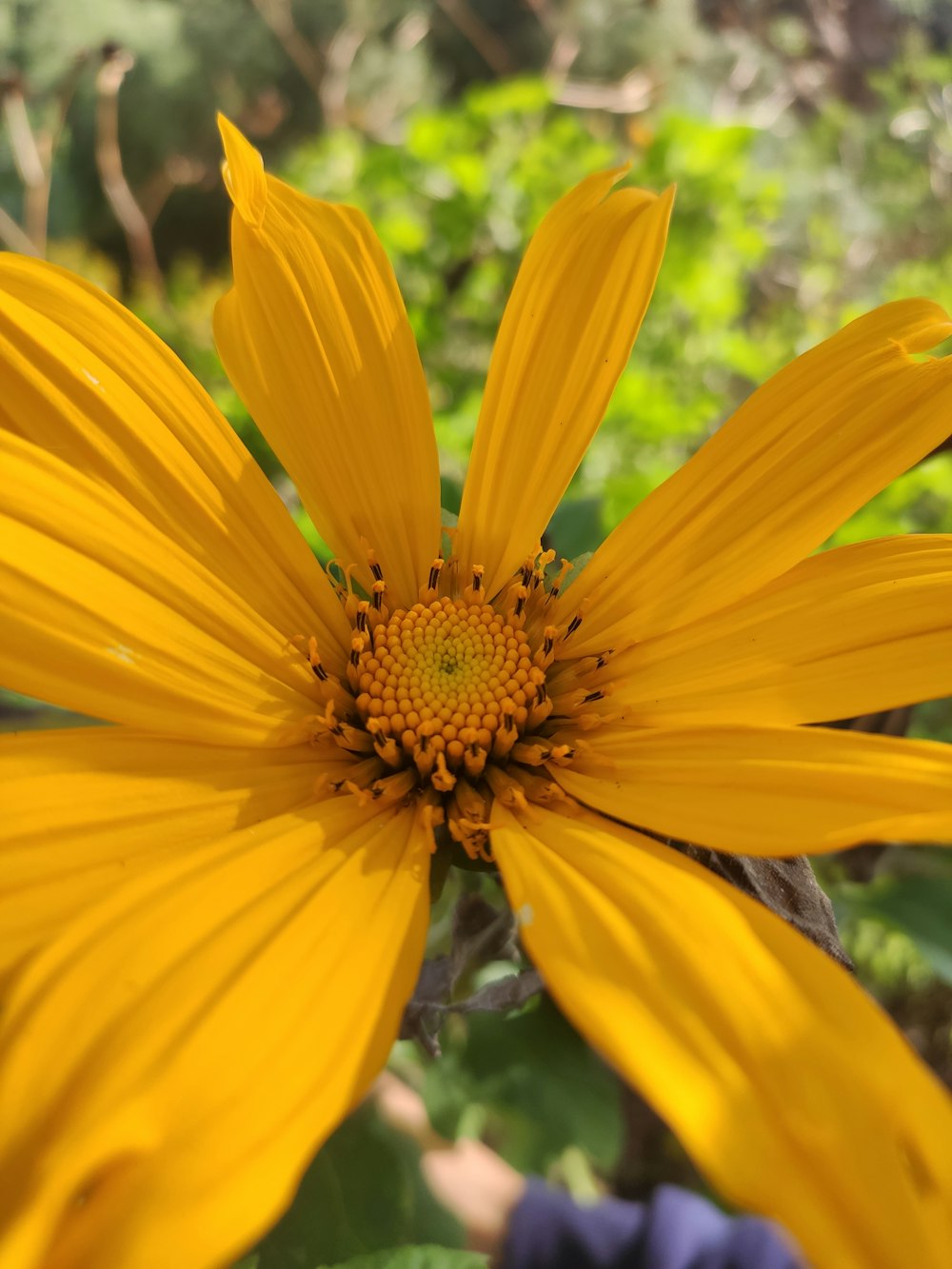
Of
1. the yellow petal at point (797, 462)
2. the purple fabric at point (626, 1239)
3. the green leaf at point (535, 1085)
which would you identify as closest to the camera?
the yellow petal at point (797, 462)

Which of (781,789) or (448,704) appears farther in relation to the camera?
(448,704)

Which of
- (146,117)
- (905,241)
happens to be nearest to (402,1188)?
(905,241)

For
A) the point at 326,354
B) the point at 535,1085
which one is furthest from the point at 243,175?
the point at 535,1085

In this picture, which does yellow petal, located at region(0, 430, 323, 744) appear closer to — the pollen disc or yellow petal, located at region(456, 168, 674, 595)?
the pollen disc

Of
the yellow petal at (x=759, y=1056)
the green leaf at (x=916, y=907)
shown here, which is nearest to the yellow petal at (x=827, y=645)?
the yellow petal at (x=759, y=1056)

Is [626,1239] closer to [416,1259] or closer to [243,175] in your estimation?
[416,1259]

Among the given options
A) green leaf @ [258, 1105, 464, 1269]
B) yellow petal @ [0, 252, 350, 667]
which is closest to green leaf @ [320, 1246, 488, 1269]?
green leaf @ [258, 1105, 464, 1269]

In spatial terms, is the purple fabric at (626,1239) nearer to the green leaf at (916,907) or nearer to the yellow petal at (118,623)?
the green leaf at (916,907)
